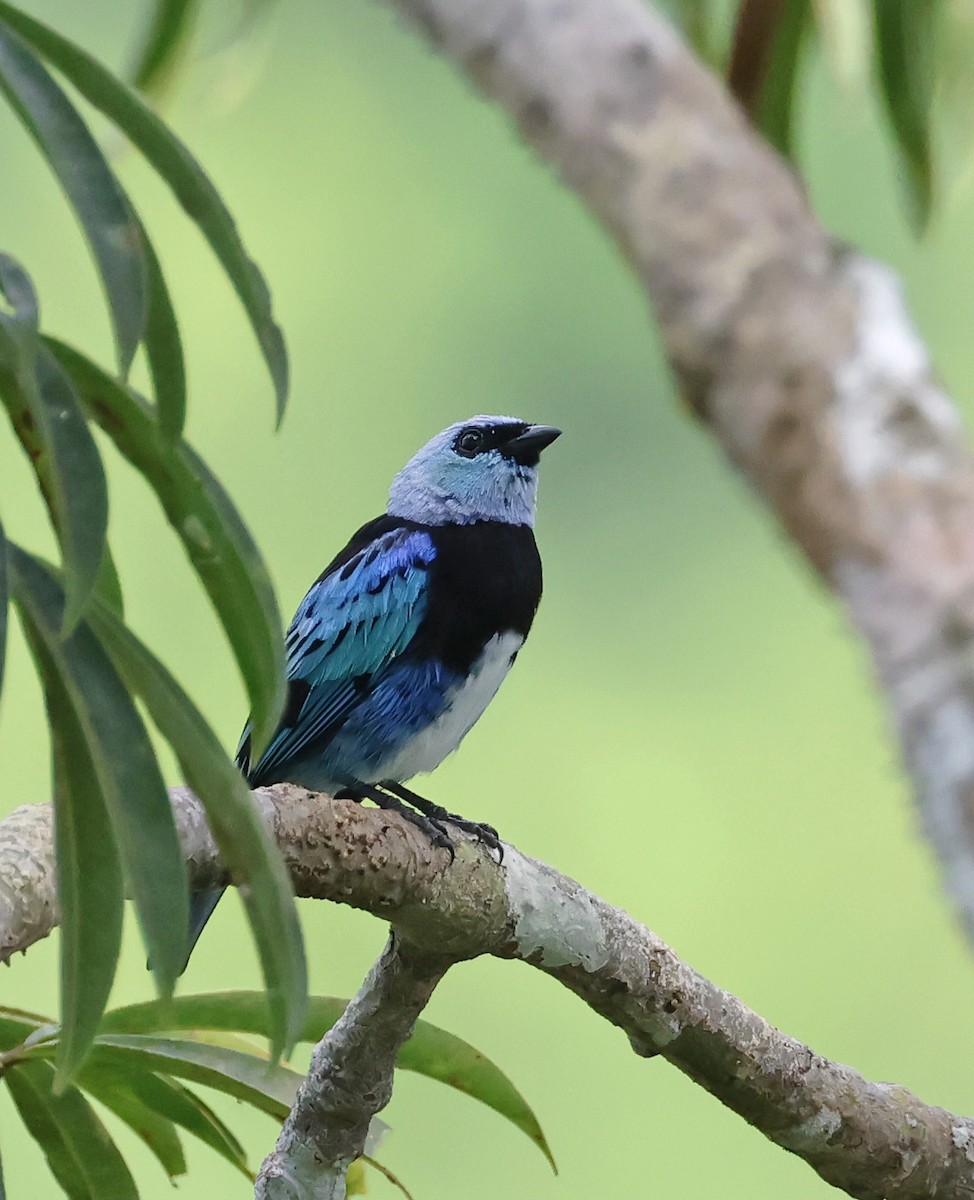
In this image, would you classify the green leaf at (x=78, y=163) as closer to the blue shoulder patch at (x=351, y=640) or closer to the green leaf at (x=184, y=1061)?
the green leaf at (x=184, y=1061)

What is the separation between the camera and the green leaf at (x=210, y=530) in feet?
4.02

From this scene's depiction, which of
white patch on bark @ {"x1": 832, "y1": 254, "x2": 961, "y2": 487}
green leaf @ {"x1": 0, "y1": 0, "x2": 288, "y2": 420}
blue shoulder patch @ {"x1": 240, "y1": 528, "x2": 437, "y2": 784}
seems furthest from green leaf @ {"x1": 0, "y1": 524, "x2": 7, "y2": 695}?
white patch on bark @ {"x1": 832, "y1": 254, "x2": 961, "y2": 487}

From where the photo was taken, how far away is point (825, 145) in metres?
6.34

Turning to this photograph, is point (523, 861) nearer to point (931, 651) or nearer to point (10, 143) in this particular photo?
point (931, 651)

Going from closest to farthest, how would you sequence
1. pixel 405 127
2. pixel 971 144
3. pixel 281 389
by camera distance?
1. pixel 281 389
2. pixel 971 144
3. pixel 405 127

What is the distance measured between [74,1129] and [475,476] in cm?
115

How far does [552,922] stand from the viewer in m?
1.68

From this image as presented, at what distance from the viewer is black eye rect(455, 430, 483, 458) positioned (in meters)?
2.47

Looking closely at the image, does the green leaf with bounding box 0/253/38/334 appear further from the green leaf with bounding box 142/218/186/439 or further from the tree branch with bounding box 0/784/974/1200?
the tree branch with bounding box 0/784/974/1200

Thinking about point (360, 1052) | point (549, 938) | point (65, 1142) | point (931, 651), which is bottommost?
point (65, 1142)

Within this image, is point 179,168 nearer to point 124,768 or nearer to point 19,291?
point 19,291

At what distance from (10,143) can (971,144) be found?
3518 millimetres

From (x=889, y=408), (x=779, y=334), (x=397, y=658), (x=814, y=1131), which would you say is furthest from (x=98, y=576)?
(x=779, y=334)

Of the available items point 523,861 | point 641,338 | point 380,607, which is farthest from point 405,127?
point 523,861
